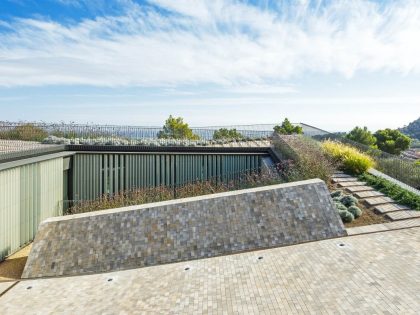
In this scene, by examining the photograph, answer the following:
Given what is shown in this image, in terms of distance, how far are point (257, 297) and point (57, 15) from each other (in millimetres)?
12503

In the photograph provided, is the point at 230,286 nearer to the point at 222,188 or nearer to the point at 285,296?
the point at 285,296

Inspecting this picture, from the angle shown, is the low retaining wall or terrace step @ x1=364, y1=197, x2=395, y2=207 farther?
terrace step @ x1=364, y1=197, x2=395, y2=207

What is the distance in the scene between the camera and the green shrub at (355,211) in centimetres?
884

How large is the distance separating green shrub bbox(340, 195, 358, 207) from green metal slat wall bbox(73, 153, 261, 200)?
22.5 ft

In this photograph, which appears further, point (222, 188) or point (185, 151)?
point (185, 151)

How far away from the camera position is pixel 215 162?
52.6ft

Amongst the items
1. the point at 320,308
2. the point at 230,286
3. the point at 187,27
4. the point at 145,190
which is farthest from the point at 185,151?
the point at 320,308

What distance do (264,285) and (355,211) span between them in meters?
4.22

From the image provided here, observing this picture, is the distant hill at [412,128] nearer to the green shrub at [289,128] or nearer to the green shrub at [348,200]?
the green shrub at [289,128]

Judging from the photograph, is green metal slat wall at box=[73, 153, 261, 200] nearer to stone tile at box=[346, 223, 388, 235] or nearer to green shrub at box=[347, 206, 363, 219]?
green shrub at box=[347, 206, 363, 219]

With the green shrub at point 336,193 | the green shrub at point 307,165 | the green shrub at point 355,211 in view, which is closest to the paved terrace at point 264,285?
the green shrub at point 355,211

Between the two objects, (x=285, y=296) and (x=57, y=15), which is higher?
(x=57, y=15)

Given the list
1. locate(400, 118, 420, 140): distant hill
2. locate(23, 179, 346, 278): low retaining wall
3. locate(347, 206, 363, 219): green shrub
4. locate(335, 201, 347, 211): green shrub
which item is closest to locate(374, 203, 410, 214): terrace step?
locate(347, 206, 363, 219): green shrub

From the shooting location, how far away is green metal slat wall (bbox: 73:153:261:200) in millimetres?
14703
